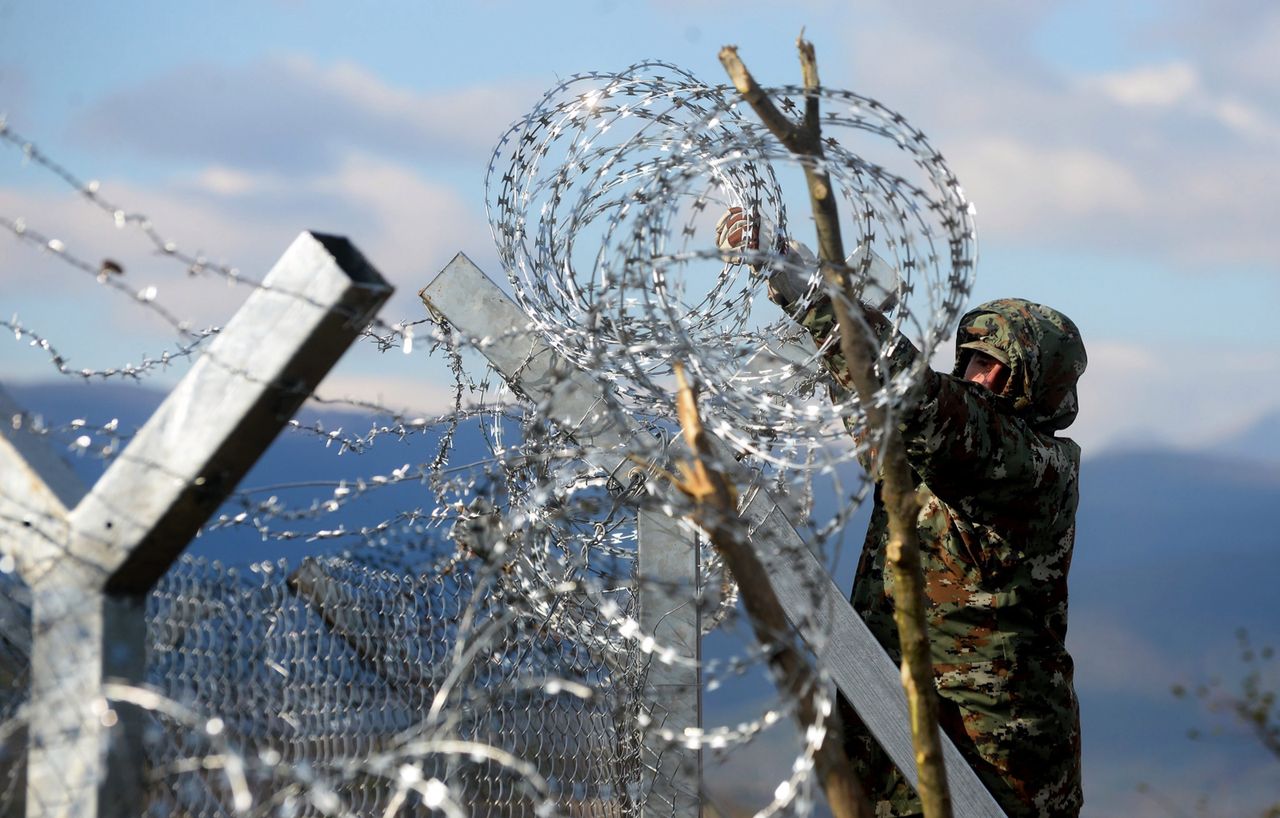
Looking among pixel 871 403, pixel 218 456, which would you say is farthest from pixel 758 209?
pixel 218 456

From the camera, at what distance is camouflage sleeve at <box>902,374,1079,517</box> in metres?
3.29

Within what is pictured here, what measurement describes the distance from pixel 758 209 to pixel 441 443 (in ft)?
4.00

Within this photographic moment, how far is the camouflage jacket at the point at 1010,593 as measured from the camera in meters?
3.78

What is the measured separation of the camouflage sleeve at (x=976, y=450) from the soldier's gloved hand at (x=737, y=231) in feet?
1.85

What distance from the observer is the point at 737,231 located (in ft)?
11.3

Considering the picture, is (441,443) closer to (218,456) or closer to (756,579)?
(756,579)

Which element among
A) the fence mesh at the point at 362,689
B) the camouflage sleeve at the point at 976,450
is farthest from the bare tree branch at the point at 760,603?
the camouflage sleeve at the point at 976,450

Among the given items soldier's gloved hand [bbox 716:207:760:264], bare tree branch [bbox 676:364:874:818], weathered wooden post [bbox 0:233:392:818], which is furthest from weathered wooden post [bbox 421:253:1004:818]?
weathered wooden post [bbox 0:233:392:818]

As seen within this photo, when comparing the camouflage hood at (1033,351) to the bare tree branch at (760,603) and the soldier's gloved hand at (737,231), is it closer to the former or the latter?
the soldier's gloved hand at (737,231)

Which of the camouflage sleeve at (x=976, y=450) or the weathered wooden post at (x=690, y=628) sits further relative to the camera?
the weathered wooden post at (x=690, y=628)

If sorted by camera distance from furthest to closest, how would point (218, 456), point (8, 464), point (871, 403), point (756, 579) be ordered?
point (871, 403), point (756, 579), point (8, 464), point (218, 456)

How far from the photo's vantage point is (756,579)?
2391mm

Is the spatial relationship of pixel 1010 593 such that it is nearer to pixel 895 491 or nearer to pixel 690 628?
pixel 690 628

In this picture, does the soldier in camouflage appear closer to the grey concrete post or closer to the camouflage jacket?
the camouflage jacket
